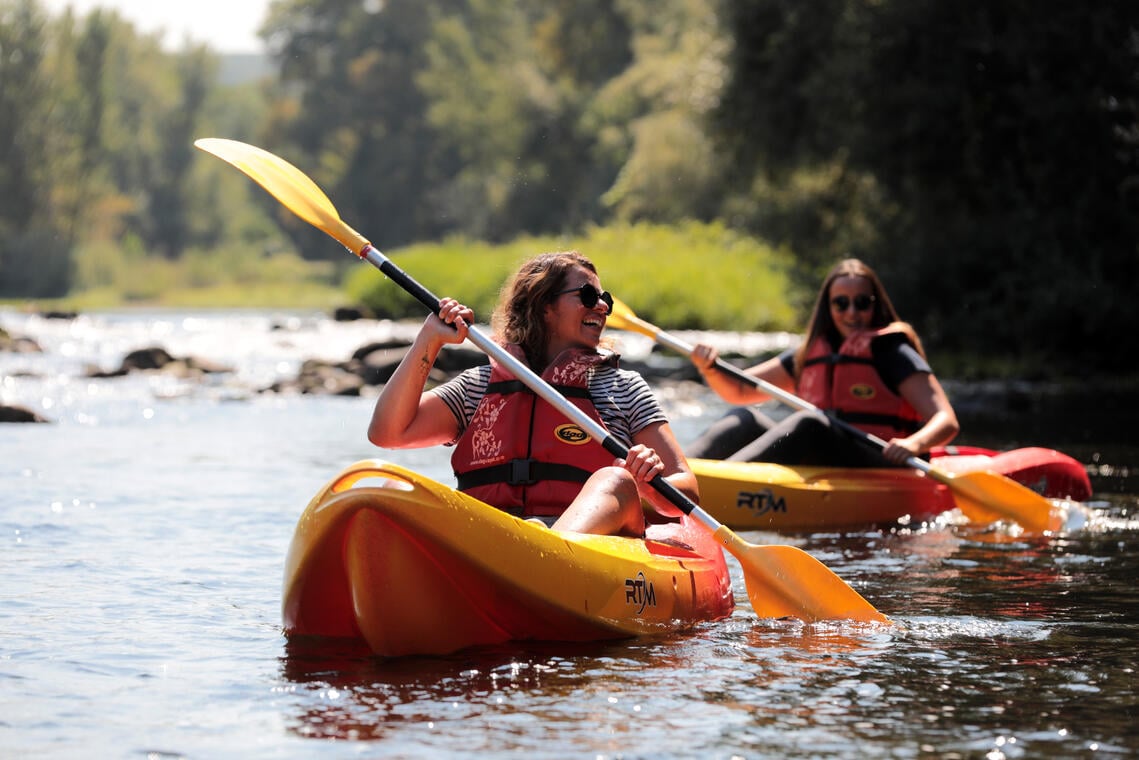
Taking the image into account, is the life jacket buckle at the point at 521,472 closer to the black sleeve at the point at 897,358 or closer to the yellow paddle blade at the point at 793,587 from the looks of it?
the yellow paddle blade at the point at 793,587

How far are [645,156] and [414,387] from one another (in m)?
21.9

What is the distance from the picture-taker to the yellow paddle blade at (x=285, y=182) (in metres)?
5.01

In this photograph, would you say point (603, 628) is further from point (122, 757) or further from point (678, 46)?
point (678, 46)

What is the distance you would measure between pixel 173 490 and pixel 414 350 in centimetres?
406

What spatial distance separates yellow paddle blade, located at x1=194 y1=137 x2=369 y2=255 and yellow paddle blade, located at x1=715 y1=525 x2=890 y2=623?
152 centimetres

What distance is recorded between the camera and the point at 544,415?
428 centimetres

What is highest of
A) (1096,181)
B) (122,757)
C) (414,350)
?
(1096,181)

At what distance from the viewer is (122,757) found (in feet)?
10.5

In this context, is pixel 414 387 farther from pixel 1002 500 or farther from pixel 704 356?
pixel 1002 500

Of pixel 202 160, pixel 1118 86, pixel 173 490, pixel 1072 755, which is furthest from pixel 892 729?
pixel 202 160

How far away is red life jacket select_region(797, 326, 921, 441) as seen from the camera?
269 inches

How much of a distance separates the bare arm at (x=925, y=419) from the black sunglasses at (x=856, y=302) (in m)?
0.35

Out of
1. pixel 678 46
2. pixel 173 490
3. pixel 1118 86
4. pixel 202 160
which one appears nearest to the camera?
pixel 173 490

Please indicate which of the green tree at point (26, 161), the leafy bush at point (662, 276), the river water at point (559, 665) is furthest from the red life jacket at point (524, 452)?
the green tree at point (26, 161)
